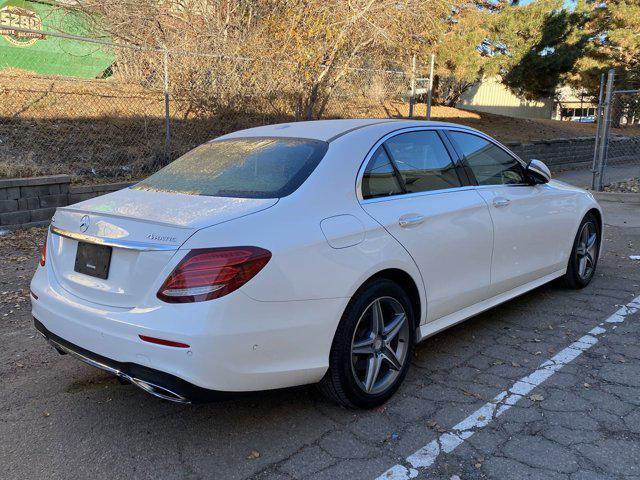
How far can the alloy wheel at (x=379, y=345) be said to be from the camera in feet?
10.6

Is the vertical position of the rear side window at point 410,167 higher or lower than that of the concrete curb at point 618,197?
higher

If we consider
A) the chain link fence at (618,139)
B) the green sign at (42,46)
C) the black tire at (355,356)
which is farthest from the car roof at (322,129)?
the green sign at (42,46)

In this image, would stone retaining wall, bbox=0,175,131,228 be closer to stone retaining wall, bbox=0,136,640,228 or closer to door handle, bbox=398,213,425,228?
stone retaining wall, bbox=0,136,640,228

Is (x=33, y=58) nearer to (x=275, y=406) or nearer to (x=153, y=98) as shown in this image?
(x=153, y=98)

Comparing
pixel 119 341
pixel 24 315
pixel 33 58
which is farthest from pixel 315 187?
pixel 33 58

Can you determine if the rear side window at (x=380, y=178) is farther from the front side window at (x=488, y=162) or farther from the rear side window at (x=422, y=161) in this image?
the front side window at (x=488, y=162)

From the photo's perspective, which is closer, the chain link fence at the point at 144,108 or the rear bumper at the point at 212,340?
the rear bumper at the point at 212,340

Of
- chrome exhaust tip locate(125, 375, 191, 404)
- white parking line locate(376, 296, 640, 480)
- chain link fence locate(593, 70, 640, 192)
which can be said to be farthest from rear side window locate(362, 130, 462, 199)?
chain link fence locate(593, 70, 640, 192)

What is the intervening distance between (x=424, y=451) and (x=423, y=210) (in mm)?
1426

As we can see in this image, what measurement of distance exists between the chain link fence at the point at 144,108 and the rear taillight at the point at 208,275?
→ 6292 mm

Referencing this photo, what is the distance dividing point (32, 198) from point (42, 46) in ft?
25.2

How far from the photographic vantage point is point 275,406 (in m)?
3.38

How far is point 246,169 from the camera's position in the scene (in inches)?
137

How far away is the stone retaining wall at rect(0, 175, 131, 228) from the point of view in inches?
273
